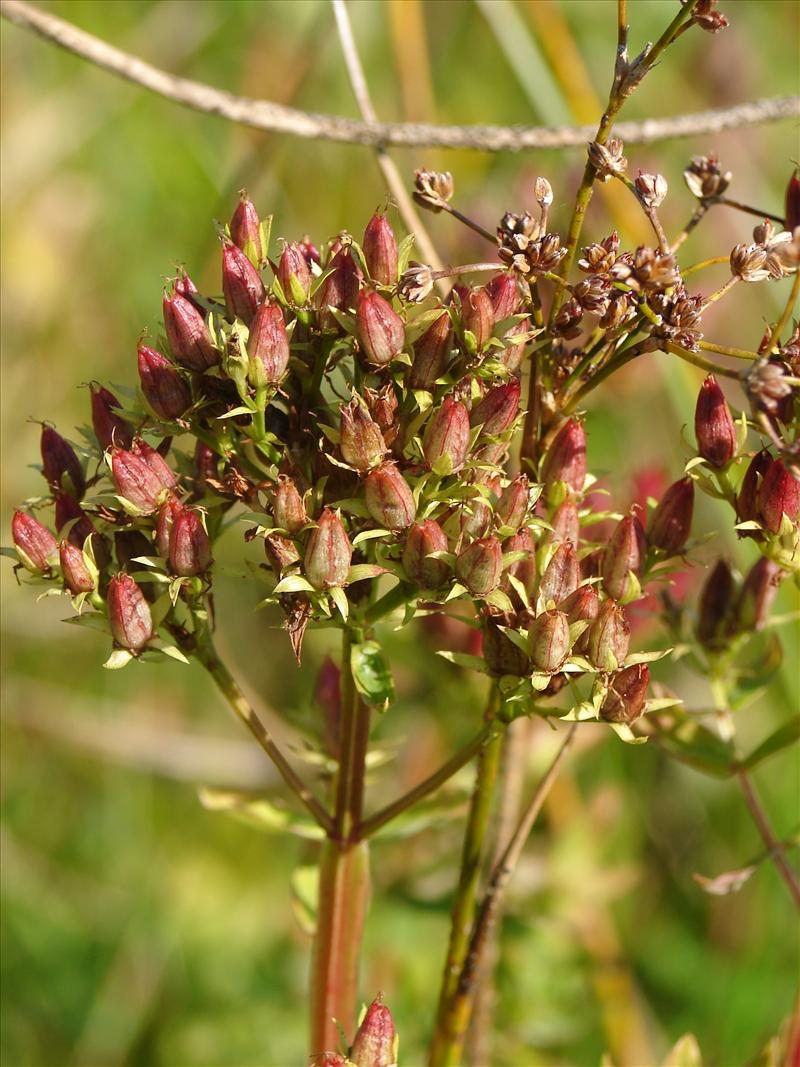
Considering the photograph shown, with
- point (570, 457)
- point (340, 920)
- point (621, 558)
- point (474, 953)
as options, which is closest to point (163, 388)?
point (570, 457)

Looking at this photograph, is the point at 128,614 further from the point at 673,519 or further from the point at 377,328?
the point at 673,519

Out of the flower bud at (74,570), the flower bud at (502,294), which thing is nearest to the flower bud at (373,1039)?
the flower bud at (74,570)

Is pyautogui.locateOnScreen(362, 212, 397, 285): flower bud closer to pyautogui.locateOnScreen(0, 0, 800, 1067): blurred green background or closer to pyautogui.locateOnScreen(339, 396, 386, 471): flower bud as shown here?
pyautogui.locateOnScreen(339, 396, 386, 471): flower bud

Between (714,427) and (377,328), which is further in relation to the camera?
(714,427)

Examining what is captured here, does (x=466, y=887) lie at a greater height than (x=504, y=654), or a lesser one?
lesser

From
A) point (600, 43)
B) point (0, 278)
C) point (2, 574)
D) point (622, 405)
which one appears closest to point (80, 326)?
point (0, 278)

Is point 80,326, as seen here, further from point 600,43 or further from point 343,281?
point 343,281
